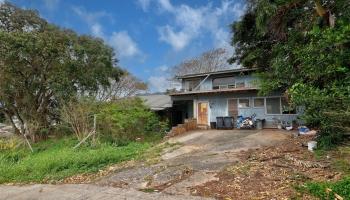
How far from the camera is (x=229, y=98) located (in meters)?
21.2

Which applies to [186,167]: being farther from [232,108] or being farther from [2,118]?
[2,118]

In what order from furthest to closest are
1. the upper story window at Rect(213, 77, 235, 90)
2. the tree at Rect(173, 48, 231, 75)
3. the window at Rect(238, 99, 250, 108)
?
the tree at Rect(173, 48, 231, 75) < the upper story window at Rect(213, 77, 235, 90) < the window at Rect(238, 99, 250, 108)

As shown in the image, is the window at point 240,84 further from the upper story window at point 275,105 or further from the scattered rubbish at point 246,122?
the scattered rubbish at point 246,122

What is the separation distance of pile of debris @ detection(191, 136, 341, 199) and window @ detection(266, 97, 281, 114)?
31.7 ft

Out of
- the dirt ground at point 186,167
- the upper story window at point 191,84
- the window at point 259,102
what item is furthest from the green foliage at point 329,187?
the upper story window at point 191,84

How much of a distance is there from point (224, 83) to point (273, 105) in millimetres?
4005

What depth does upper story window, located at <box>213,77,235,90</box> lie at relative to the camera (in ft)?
71.8

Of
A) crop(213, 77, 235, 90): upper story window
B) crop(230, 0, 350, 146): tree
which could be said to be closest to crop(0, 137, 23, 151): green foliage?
crop(213, 77, 235, 90): upper story window

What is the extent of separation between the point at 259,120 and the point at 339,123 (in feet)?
34.8

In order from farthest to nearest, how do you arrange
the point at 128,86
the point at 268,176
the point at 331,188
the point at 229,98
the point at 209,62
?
the point at 209,62
the point at 128,86
the point at 229,98
the point at 268,176
the point at 331,188

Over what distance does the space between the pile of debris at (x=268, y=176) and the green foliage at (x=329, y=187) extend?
0.90 ft

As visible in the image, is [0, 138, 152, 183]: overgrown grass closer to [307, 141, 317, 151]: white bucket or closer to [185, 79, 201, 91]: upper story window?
[307, 141, 317, 151]: white bucket

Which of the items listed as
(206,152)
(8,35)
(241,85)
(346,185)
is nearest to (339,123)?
(346,185)

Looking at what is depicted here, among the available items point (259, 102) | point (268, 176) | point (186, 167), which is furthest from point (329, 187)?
point (259, 102)
